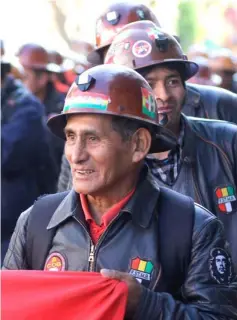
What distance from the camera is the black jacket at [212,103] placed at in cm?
699

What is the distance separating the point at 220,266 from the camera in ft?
14.0

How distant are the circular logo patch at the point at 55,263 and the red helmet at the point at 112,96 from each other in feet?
1.95

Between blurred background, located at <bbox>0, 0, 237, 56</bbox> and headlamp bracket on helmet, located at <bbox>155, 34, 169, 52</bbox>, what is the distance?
41.2 feet

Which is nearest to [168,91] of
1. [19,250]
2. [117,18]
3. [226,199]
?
[226,199]

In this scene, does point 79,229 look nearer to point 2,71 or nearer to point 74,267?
point 74,267

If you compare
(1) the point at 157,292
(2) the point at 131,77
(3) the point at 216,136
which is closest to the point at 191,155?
(3) the point at 216,136

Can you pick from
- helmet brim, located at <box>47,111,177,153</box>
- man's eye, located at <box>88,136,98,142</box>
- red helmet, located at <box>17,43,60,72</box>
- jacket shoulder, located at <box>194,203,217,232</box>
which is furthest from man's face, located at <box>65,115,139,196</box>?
red helmet, located at <box>17,43,60,72</box>

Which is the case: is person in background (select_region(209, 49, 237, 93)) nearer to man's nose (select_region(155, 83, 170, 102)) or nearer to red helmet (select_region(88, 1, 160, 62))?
red helmet (select_region(88, 1, 160, 62))

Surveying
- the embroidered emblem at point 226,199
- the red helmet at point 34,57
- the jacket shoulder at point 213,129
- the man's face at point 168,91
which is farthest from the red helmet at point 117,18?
the red helmet at point 34,57

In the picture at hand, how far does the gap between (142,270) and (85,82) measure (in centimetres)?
83

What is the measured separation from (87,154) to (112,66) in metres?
0.44

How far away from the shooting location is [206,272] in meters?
4.23

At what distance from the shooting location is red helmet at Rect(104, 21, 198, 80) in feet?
19.9

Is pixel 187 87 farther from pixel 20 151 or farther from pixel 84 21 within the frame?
pixel 84 21
